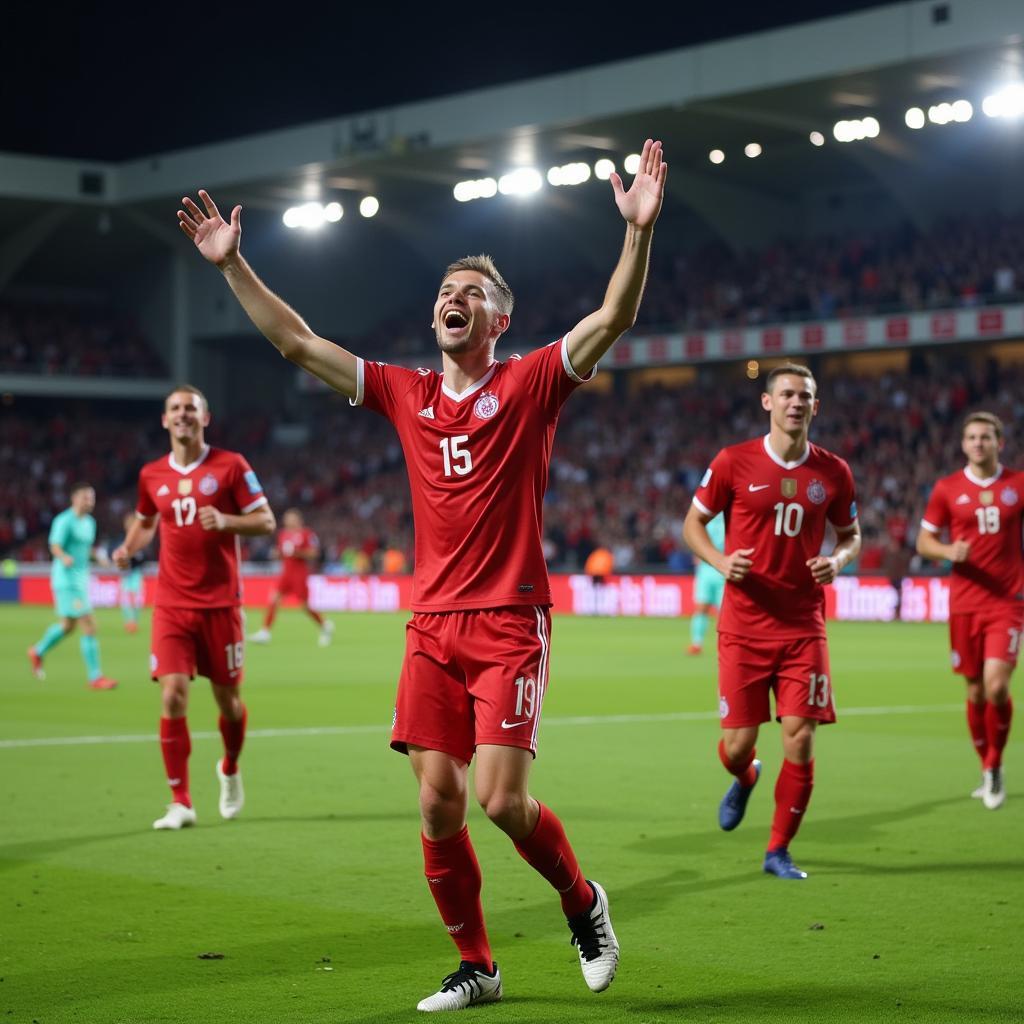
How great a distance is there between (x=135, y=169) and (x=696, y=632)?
33869 millimetres

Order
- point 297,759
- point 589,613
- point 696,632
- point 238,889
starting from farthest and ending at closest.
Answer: point 589,613 < point 696,632 < point 297,759 < point 238,889

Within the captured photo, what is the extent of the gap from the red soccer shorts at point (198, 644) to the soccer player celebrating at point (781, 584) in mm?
2916

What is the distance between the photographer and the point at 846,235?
46.7m

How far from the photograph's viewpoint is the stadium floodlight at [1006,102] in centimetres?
3475

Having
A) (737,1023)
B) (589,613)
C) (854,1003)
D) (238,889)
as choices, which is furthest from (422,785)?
(589,613)

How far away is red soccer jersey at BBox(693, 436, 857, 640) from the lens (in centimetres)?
815

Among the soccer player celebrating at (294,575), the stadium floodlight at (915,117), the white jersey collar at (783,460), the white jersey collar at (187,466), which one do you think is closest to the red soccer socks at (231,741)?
the white jersey collar at (187,466)

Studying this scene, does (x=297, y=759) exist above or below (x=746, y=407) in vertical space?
below

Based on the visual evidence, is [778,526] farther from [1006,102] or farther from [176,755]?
[1006,102]

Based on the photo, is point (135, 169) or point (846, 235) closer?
point (846, 235)

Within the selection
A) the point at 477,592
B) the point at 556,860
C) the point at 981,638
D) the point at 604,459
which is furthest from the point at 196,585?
the point at 604,459

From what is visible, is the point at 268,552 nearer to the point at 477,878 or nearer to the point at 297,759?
the point at 297,759

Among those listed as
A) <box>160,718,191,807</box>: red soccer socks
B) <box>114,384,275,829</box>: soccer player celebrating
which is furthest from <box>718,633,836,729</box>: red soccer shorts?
<box>160,718,191,807</box>: red soccer socks

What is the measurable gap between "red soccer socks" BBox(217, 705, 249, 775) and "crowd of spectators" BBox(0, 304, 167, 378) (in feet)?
161
